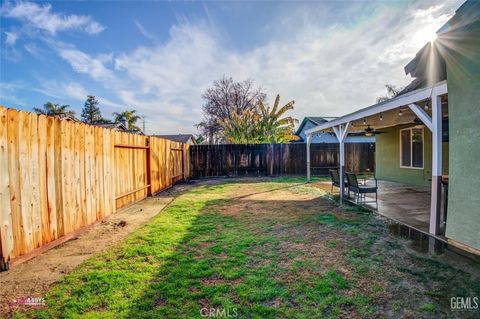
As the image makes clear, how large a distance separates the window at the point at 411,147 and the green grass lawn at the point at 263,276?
22.8ft

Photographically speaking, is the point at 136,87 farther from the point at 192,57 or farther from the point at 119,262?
the point at 119,262

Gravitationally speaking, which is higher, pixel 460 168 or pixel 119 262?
pixel 460 168

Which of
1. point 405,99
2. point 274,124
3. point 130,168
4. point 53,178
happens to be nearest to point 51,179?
point 53,178

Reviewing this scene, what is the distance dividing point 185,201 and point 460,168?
22.0ft

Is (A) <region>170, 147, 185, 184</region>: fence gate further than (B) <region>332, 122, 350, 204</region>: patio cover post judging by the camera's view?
Yes

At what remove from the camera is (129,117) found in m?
42.8

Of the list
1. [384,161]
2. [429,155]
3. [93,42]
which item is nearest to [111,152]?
[93,42]

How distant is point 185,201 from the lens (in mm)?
7723

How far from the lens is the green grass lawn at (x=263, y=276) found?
2.29 m

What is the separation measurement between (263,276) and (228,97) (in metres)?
36.6

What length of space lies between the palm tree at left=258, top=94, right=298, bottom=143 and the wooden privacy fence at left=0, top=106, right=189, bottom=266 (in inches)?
557

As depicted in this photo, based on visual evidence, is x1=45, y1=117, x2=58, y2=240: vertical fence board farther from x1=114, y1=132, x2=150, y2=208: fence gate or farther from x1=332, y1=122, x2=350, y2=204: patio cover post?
x1=332, y1=122, x2=350, y2=204: patio cover post

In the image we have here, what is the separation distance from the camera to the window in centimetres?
989

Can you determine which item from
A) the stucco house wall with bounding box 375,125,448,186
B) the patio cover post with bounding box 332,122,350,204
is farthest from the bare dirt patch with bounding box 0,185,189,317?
the stucco house wall with bounding box 375,125,448,186
